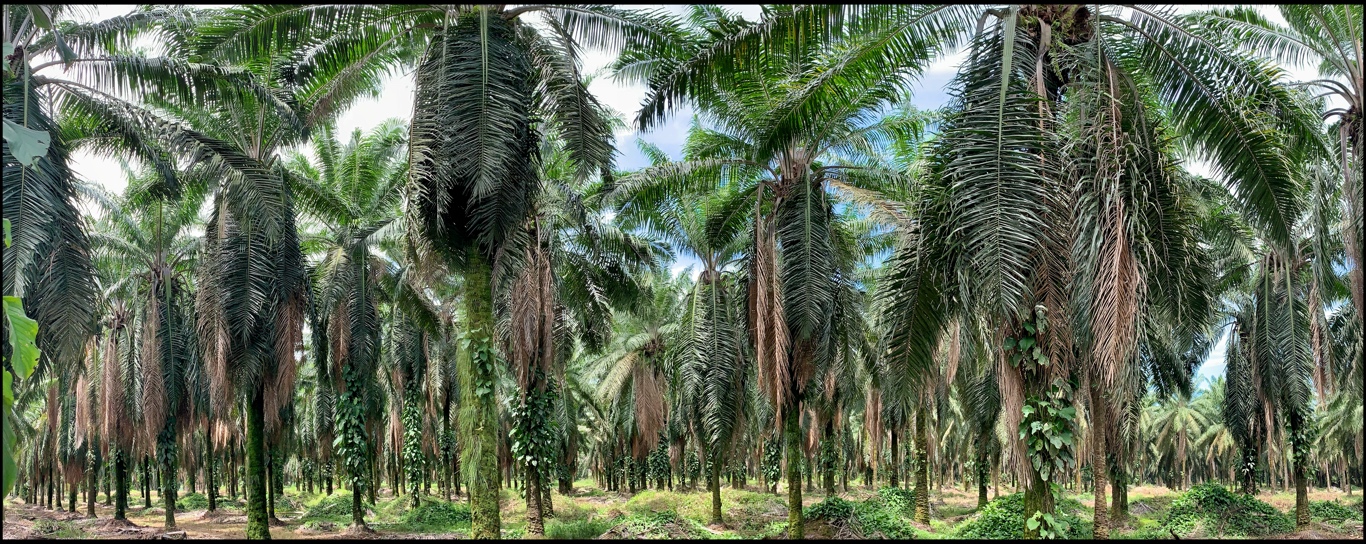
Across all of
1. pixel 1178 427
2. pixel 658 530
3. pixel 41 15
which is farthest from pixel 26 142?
pixel 1178 427

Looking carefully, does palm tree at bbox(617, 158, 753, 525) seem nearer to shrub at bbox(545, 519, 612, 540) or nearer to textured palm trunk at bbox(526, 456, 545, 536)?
shrub at bbox(545, 519, 612, 540)

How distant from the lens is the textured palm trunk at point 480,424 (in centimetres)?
1130

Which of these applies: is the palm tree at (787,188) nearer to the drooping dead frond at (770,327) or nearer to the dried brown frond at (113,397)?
the drooping dead frond at (770,327)

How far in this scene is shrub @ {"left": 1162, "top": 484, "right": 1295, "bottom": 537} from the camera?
22.5 m

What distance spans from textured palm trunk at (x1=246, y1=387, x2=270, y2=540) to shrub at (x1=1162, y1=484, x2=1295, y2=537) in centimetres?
2001

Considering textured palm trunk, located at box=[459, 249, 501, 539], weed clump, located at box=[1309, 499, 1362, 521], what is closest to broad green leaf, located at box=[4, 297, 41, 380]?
textured palm trunk, located at box=[459, 249, 501, 539]

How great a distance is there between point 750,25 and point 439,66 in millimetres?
3870

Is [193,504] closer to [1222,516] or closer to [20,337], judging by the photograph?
[1222,516]

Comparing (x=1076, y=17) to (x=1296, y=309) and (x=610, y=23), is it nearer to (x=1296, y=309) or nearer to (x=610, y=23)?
(x=610, y=23)

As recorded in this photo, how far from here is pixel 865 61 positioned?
10.7 meters

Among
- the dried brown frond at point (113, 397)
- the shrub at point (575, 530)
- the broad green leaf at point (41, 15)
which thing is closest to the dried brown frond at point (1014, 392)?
the shrub at point (575, 530)

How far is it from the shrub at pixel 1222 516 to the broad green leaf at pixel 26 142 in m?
23.9

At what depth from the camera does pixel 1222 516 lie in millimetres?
23328

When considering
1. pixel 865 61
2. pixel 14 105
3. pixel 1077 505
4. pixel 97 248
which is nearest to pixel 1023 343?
pixel 865 61
